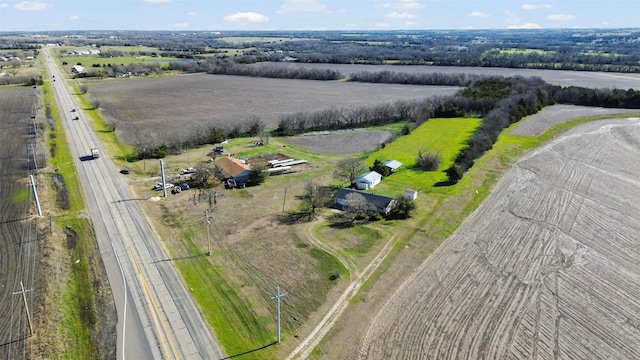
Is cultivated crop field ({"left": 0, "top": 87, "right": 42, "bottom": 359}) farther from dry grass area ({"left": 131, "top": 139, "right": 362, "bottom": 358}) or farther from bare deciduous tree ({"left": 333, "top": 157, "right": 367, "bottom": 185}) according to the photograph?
bare deciduous tree ({"left": 333, "top": 157, "right": 367, "bottom": 185})

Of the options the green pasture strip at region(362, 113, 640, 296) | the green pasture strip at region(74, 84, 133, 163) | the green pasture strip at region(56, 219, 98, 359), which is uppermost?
the green pasture strip at region(74, 84, 133, 163)

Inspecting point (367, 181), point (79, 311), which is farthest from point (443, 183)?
point (79, 311)

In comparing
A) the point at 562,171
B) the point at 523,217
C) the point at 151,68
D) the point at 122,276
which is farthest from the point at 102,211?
the point at 151,68

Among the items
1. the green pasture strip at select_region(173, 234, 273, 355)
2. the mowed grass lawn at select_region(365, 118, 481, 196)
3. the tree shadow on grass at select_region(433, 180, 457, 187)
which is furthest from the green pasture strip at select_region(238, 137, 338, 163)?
the green pasture strip at select_region(173, 234, 273, 355)

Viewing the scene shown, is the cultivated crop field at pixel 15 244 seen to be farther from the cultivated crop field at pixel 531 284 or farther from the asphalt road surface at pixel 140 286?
the cultivated crop field at pixel 531 284

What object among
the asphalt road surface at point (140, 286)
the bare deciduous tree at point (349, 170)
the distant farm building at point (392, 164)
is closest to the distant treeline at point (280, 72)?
the distant farm building at point (392, 164)

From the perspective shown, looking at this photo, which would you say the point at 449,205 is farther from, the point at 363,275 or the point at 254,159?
the point at 254,159
